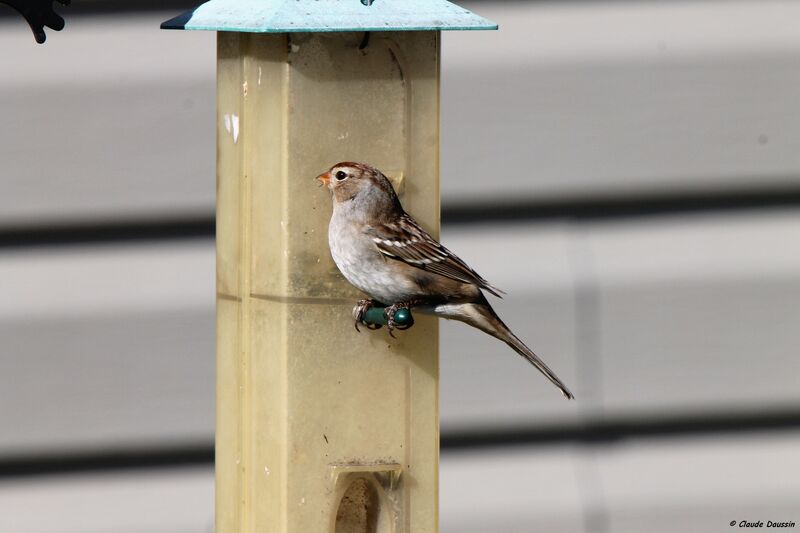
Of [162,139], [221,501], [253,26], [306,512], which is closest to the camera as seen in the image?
[253,26]

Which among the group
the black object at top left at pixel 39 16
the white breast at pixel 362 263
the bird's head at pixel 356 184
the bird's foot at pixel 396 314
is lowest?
the bird's foot at pixel 396 314

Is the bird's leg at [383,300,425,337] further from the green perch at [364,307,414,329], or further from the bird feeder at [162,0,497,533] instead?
the bird feeder at [162,0,497,533]

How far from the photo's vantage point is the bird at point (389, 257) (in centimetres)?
410

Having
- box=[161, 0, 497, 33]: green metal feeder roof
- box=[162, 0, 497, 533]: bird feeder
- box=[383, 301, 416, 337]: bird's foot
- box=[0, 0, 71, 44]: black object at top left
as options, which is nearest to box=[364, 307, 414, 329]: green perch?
box=[383, 301, 416, 337]: bird's foot

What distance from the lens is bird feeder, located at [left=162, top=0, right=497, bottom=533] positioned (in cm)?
416

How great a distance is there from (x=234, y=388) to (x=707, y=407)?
2.00 meters

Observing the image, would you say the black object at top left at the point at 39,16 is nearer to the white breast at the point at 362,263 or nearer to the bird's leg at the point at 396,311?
the white breast at the point at 362,263

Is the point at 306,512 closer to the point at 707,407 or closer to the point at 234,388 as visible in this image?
the point at 234,388

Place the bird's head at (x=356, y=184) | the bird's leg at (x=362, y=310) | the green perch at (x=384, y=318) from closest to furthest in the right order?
the green perch at (x=384, y=318), the bird's head at (x=356, y=184), the bird's leg at (x=362, y=310)

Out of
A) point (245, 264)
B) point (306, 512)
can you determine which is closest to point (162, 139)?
point (245, 264)

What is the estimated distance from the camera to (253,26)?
3959mm

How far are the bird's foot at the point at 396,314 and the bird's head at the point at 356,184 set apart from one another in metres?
0.22

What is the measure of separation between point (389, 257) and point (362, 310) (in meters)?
0.13

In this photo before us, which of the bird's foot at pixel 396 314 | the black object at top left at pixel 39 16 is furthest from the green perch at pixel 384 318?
the black object at top left at pixel 39 16
